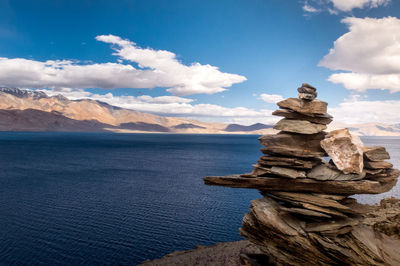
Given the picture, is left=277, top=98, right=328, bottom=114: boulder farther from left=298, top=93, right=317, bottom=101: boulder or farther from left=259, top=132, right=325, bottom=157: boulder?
left=259, top=132, right=325, bottom=157: boulder

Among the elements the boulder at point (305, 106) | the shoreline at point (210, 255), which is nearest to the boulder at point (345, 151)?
the boulder at point (305, 106)

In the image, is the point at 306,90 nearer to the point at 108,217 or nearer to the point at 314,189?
the point at 314,189

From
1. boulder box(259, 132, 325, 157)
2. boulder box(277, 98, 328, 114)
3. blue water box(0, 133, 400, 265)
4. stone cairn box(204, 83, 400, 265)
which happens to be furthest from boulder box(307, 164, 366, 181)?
blue water box(0, 133, 400, 265)

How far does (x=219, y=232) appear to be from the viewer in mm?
41594

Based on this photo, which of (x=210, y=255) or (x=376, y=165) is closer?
(x=376, y=165)

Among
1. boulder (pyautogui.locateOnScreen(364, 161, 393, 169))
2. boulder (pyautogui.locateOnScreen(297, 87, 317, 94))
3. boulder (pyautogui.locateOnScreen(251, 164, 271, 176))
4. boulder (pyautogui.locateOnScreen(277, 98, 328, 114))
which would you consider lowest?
boulder (pyautogui.locateOnScreen(251, 164, 271, 176))

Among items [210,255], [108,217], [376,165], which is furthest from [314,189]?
[108,217]

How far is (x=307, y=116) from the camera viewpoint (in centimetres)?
2188

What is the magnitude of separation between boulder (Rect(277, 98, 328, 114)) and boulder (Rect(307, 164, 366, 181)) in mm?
4739

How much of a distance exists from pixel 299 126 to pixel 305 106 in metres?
1.85

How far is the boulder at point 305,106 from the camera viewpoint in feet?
69.9

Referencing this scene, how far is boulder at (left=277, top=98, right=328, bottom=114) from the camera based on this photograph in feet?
69.9

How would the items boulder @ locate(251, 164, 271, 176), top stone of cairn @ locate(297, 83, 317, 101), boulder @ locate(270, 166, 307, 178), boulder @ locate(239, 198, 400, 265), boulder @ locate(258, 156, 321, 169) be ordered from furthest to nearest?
boulder @ locate(251, 164, 271, 176)
top stone of cairn @ locate(297, 83, 317, 101)
boulder @ locate(258, 156, 321, 169)
boulder @ locate(270, 166, 307, 178)
boulder @ locate(239, 198, 400, 265)

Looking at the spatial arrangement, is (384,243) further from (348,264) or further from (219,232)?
(219,232)
